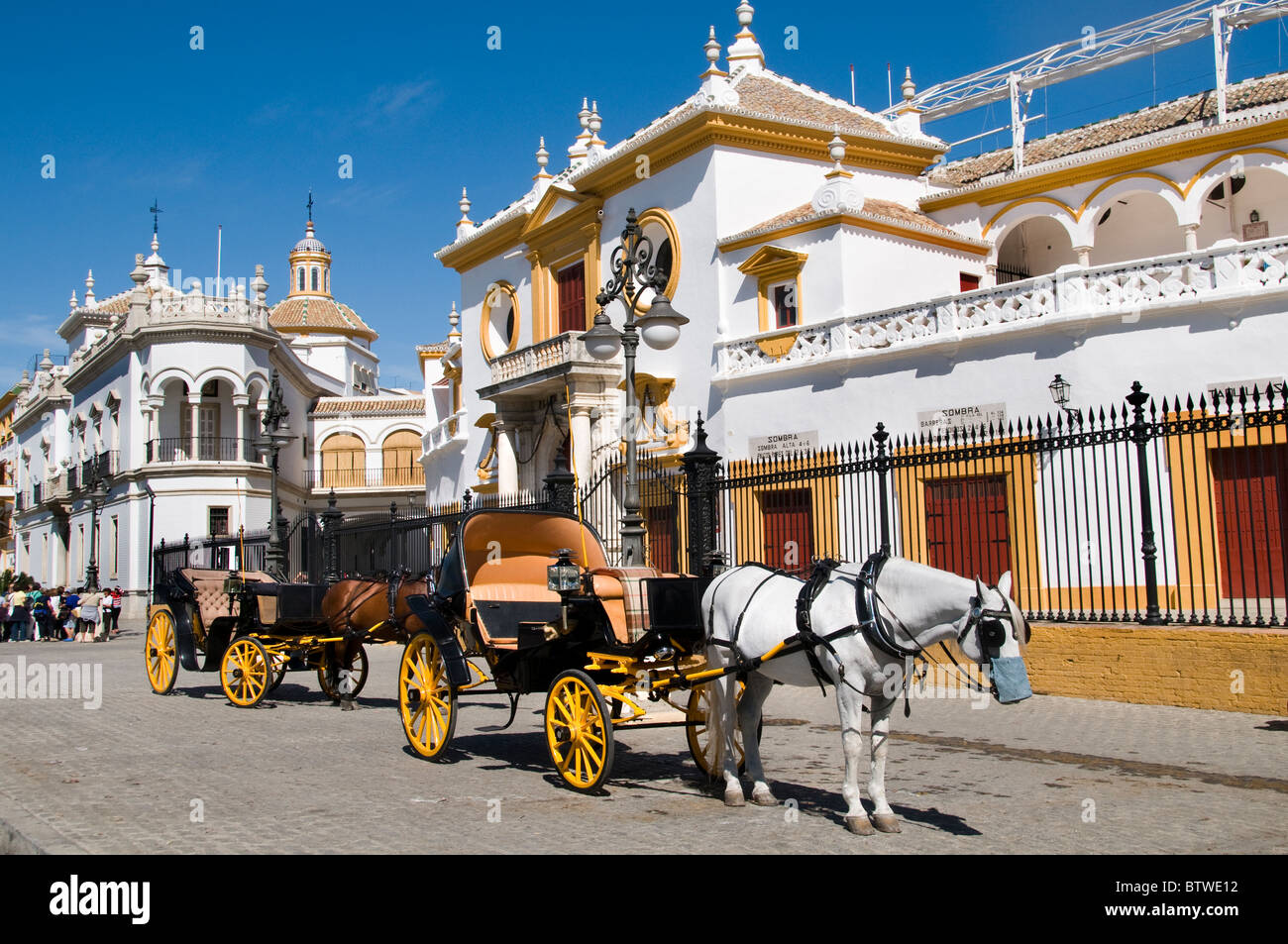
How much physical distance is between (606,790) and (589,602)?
3.96 feet

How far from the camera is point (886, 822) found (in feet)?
19.2

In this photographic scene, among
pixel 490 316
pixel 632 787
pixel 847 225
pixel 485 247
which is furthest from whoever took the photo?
pixel 485 247

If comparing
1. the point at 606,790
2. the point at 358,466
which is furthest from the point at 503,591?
the point at 358,466

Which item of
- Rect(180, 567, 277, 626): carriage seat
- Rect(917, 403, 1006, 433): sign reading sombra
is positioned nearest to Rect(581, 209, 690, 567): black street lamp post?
Rect(180, 567, 277, 626): carriage seat

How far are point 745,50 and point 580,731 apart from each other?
22.0m

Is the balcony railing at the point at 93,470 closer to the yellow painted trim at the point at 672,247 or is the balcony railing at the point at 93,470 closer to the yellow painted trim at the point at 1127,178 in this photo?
the yellow painted trim at the point at 672,247

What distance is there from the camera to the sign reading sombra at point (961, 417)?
1750 cm

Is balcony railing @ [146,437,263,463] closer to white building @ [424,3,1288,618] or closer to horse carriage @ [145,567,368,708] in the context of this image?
white building @ [424,3,1288,618]

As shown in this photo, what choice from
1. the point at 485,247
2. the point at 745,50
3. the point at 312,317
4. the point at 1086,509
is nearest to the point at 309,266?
the point at 312,317

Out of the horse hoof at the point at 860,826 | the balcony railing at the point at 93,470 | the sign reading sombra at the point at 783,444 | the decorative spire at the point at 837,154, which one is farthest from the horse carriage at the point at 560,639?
the balcony railing at the point at 93,470

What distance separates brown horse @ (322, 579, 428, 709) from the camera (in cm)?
1084

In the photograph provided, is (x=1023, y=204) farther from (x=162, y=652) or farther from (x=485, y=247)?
(x=162, y=652)

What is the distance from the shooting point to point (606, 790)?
717 centimetres

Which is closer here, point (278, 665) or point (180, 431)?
point (278, 665)
